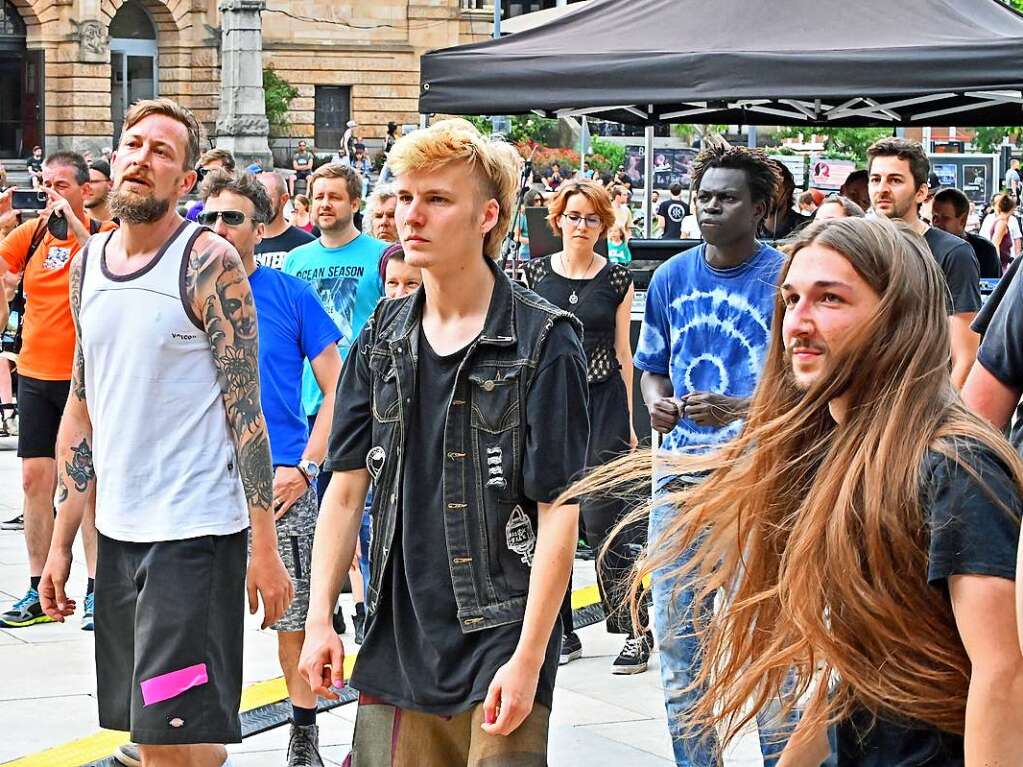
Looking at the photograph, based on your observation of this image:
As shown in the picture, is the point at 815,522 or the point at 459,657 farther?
the point at 459,657

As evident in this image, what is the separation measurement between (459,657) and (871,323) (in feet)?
3.97

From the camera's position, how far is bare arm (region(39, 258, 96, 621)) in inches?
175

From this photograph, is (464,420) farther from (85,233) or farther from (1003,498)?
(85,233)

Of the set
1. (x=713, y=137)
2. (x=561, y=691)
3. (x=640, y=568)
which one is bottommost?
(x=561, y=691)

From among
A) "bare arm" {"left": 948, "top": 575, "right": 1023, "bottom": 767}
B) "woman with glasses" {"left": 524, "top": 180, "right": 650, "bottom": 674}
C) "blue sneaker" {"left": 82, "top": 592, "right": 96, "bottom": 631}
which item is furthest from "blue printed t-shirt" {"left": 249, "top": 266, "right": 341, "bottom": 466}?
"bare arm" {"left": 948, "top": 575, "right": 1023, "bottom": 767}

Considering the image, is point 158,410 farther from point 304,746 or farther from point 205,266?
point 304,746

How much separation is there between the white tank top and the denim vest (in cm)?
86

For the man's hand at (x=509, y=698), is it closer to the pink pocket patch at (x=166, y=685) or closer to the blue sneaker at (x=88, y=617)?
the pink pocket patch at (x=166, y=685)

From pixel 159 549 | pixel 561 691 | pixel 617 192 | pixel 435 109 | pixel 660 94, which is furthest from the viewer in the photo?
pixel 617 192

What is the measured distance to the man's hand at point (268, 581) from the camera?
4.20 metres

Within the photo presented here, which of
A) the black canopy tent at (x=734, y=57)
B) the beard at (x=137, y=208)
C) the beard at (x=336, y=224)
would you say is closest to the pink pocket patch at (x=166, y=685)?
the beard at (x=137, y=208)

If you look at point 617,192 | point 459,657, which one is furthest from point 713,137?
point 617,192

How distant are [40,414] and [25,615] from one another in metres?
0.94

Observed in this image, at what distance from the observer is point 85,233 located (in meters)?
7.88
